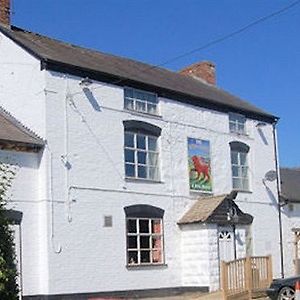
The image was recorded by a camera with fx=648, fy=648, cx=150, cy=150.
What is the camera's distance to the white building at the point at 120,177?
2092cm

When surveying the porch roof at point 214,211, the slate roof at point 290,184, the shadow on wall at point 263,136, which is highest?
the shadow on wall at point 263,136

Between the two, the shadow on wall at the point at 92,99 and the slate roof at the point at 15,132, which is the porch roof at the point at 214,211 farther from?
the slate roof at the point at 15,132

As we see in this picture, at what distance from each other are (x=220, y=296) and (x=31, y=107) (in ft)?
29.8

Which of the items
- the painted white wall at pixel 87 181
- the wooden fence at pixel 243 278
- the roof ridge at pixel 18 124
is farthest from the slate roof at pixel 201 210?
the roof ridge at pixel 18 124

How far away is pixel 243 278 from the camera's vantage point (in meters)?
21.8

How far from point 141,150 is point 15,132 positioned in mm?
5167

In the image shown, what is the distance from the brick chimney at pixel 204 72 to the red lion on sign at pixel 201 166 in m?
7.88

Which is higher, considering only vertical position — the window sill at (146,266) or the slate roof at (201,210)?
the slate roof at (201,210)

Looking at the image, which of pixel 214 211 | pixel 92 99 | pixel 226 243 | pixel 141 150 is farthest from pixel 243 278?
pixel 92 99

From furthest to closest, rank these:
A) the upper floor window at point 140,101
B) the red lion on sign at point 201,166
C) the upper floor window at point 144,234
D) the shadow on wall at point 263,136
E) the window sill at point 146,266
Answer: the shadow on wall at point 263,136 → the red lion on sign at point 201,166 → the upper floor window at point 140,101 → the upper floor window at point 144,234 → the window sill at point 146,266

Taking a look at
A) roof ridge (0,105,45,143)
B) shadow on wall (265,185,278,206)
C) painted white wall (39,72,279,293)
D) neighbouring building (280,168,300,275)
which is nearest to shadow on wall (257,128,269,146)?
shadow on wall (265,185,278,206)

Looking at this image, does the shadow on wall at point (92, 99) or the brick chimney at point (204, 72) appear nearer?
the shadow on wall at point (92, 99)

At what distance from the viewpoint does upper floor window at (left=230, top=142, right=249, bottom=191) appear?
92.8 ft

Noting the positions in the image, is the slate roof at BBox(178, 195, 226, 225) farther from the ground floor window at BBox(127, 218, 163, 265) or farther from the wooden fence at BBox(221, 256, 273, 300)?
the wooden fence at BBox(221, 256, 273, 300)
